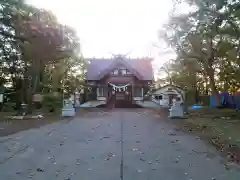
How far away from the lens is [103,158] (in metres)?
6.80

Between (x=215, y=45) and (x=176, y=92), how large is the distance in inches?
688

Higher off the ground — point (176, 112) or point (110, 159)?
point (176, 112)

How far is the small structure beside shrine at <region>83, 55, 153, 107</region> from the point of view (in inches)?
1496

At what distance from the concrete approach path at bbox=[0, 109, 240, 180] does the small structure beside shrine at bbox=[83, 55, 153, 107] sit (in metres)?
28.1

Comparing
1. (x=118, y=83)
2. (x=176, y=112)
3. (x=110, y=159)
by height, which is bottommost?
(x=110, y=159)

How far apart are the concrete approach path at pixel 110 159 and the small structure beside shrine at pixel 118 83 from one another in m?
28.1

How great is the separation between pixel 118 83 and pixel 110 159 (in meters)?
31.5

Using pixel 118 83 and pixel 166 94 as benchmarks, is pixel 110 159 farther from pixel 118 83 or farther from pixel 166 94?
pixel 166 94

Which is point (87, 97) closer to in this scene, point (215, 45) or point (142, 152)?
point (215, 45)

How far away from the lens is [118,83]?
1502 inches

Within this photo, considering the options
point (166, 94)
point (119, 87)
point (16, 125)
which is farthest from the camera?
point (166, 94)

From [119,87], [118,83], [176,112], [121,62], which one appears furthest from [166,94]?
[176,112]

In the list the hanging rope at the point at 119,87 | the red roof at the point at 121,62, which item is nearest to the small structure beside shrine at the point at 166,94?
the red roof at the point at 121,62

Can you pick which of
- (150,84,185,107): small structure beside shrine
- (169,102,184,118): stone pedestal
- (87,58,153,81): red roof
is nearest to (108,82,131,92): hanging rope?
(87,58,153,81): red roof
